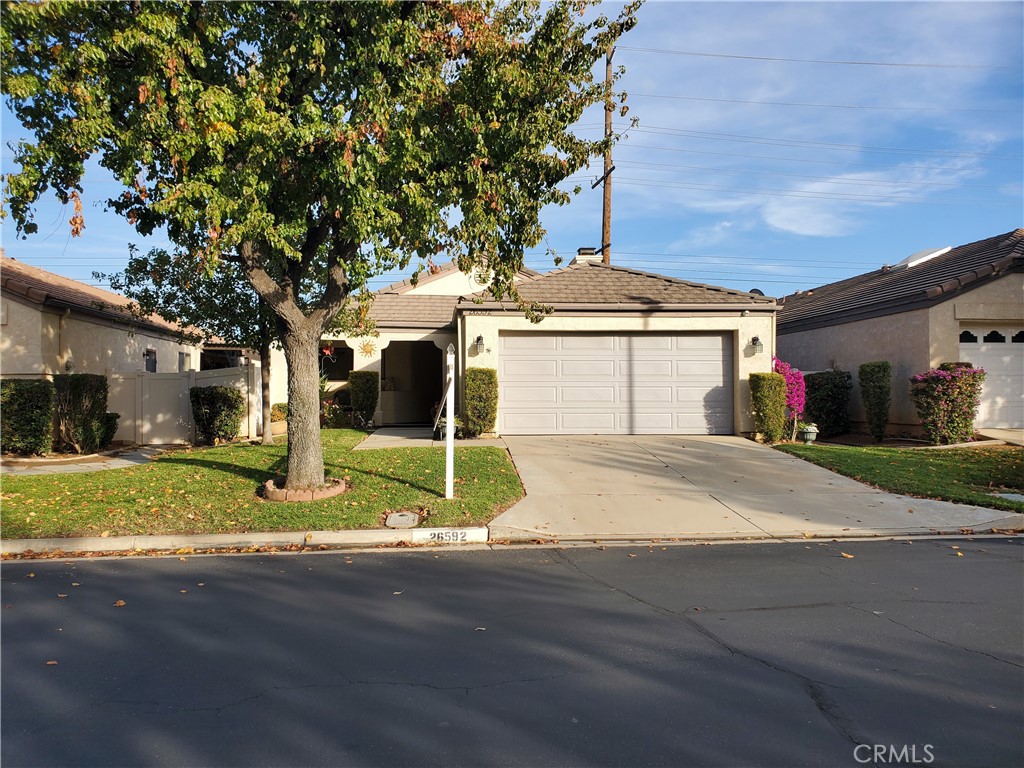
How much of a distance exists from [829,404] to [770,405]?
12.4 feet

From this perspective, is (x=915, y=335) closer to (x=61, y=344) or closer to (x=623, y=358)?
(x=623, y=358)

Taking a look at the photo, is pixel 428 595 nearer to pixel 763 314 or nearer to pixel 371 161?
A: pixel 371 161

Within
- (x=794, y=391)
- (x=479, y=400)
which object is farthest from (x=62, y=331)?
(x=794, y=391)

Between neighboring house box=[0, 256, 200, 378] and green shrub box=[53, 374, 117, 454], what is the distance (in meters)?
1.00

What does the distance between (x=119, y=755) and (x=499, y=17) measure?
8747 millimetres

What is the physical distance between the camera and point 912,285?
16.3 metres

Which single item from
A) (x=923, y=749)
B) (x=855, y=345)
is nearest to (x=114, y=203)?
(x=923, y=749)

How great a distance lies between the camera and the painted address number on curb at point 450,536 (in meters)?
7.87

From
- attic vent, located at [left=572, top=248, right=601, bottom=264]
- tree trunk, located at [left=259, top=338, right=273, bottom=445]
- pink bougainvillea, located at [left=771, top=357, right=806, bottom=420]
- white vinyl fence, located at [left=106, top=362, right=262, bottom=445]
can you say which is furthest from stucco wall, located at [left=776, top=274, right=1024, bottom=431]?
white vinyl fence, located at [left=106, top=362, right=262, bottom=445]

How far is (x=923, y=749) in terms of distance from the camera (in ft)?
10.7

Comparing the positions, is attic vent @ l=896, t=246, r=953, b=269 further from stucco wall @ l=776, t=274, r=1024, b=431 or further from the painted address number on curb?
the painted address number on curb

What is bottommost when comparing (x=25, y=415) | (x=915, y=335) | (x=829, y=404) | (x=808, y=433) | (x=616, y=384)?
(x=808, y=433)

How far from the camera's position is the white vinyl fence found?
16.3m

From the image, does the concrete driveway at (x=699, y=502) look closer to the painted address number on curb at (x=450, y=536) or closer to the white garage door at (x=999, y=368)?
the painted address number on curb at (x=450, y=536)
